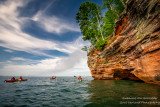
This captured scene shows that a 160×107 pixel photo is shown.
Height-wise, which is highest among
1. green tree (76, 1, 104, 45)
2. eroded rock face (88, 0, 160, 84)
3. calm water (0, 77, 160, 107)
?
green tree (76, 1, 104, 45)

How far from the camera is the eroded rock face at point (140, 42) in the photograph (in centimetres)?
991

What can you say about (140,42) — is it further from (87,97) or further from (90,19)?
(90,19)

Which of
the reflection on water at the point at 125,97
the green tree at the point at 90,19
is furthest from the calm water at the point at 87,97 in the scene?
the green tree at the point at 90,19

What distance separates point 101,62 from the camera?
23516 millimetres

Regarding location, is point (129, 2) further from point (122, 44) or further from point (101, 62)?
point (101, 62)

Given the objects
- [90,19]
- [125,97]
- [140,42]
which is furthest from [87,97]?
[90,19]

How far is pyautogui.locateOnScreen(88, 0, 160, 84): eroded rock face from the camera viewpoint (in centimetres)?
991

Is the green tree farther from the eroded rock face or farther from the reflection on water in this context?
the reflection on water

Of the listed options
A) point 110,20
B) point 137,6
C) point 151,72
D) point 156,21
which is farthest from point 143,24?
point 110,20

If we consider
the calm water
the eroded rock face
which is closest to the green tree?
the eroded rock face

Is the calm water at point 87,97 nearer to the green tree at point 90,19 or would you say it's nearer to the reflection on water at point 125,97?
the reflection on water at point 125,97

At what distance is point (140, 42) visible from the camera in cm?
1216

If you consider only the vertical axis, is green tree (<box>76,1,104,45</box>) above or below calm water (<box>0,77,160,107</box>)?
above

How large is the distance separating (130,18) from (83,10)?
1961cm
